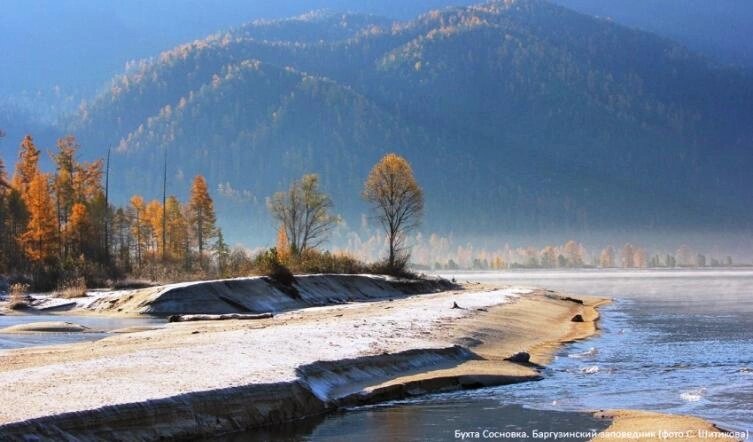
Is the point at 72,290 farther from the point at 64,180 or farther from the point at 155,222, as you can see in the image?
the point at 155,222

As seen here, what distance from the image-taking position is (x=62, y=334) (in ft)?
107

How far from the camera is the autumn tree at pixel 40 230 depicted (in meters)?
86.4

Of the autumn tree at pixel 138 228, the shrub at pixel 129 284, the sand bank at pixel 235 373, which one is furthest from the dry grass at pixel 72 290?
the autumn tree at pixel 138 228

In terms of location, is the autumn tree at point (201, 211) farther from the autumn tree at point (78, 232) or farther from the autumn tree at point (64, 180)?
the autumn tree at point (78, 232)

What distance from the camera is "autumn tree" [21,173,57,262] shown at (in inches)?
3401

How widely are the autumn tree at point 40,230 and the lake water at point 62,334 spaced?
138ft

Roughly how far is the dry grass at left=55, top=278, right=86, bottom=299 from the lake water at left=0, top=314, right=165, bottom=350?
9.01 meters

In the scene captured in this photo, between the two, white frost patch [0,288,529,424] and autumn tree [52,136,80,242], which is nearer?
white frost patch [0,288,529,424]

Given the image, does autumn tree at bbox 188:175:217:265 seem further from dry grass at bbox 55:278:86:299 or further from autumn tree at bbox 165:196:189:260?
dry grass at bbox 55:278:86:299

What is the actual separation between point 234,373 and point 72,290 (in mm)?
43227

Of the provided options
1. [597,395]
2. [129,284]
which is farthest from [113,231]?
[597,395]

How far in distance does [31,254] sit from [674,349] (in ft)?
230

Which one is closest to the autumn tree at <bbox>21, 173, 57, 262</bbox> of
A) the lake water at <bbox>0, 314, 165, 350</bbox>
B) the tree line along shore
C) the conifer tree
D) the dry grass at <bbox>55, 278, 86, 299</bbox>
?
the tree line along shore

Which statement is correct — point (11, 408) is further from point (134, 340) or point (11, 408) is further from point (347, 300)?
point (347, 300)
